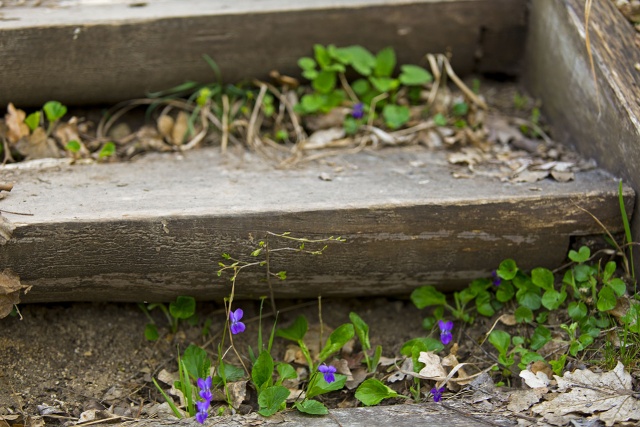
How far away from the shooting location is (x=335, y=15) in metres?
2.60

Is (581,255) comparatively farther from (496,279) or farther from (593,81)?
(593,81)

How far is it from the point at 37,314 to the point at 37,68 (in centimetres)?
90

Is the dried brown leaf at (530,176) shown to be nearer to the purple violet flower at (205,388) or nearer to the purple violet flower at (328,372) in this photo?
the purple violet flower at (328,372)

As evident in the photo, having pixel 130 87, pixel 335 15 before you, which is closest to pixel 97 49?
pixel 130 87

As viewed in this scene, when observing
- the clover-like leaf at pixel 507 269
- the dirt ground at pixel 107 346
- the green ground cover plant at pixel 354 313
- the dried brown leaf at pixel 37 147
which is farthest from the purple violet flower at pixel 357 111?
the dried brown leaf at pixel 37 147

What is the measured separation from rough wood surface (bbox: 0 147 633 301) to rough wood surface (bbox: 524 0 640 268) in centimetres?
13

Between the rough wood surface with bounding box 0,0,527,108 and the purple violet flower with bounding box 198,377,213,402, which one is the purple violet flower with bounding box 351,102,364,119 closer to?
the rough wood surface with bounding box 0,0,527,108

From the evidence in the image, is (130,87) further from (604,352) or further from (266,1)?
(604,352)

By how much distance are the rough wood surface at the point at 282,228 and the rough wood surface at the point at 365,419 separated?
1.49ft

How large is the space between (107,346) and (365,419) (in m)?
0.84

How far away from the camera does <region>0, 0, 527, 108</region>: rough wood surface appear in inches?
96.1

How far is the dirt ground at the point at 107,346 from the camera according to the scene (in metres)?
1.89

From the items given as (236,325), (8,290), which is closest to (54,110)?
(8,290)

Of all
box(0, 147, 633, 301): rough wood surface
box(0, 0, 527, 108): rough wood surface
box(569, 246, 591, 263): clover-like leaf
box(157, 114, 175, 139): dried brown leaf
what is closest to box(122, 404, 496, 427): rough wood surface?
box(0, 147, 633, 301): rough wood surface
